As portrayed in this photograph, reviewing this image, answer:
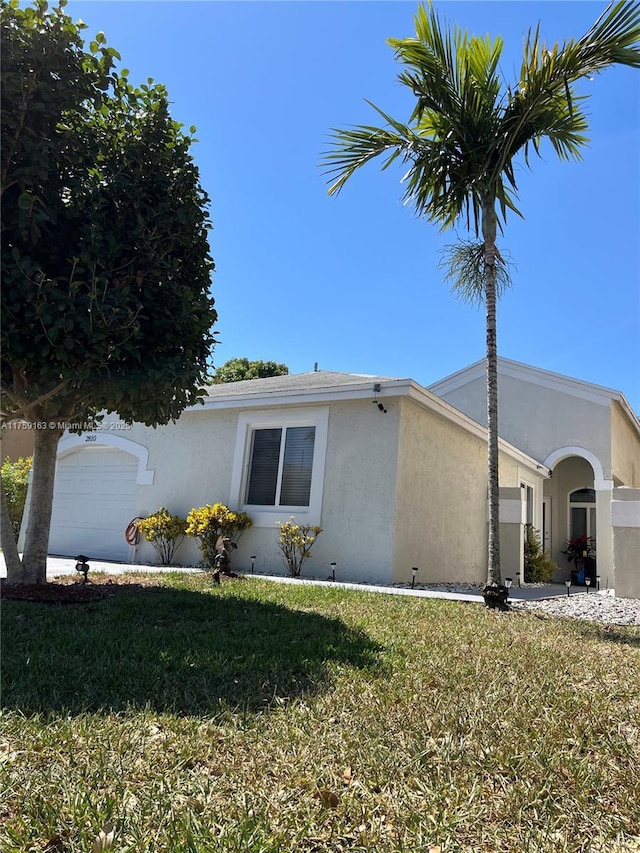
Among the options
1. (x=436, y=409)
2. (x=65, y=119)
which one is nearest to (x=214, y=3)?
(x=65, y=119)

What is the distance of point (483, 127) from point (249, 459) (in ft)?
23.4

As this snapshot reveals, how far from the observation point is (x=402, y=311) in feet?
52.1

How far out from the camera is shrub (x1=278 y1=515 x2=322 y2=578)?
10.0 meters

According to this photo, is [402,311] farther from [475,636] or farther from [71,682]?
[71,682]

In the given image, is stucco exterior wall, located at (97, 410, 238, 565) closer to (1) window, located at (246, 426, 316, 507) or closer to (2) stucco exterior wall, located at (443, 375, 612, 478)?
(1) window, located at (246, 426, 316, 507)

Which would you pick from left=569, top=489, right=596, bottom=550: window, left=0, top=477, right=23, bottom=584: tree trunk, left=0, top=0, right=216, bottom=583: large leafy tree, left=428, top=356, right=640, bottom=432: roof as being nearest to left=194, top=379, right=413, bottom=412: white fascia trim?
left=0, top=0, right=216, bottom=583: large leafy tree

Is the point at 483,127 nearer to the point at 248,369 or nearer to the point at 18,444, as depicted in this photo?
the point at 18,444

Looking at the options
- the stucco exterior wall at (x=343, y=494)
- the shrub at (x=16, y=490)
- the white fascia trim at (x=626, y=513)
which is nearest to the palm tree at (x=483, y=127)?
the stucco exterior wall at (x=343, y=494)

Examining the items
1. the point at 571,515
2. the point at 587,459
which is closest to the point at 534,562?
the point at 587,459

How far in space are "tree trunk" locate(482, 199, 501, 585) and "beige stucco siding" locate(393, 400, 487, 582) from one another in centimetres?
220

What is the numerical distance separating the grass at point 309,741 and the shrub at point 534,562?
10582 millimetres

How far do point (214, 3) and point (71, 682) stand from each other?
26.8 ft

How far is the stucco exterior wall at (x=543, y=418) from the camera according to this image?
17.1 metres

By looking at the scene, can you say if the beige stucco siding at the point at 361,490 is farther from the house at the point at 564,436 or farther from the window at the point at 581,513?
the window at the point at 581,513
